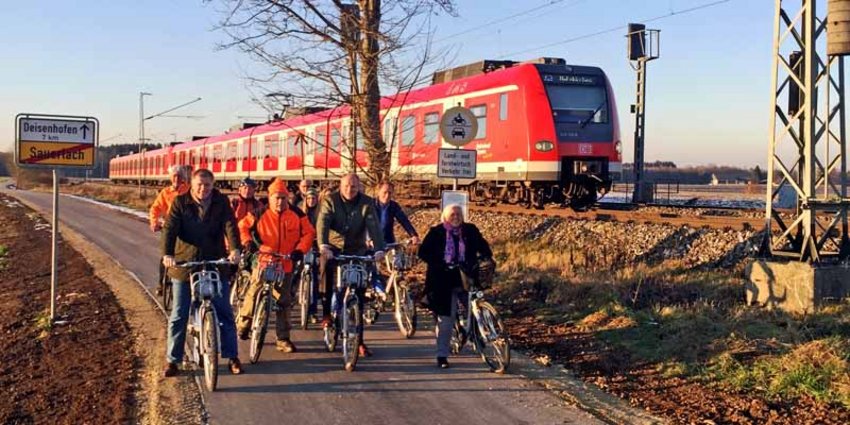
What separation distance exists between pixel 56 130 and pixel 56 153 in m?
0.27

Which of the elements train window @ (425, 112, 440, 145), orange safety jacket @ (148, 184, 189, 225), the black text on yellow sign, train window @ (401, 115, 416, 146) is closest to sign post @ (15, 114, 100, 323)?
the black text on yellow sign

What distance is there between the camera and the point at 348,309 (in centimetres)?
720

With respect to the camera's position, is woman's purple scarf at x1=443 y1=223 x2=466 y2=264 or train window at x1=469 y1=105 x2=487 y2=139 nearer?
woman's purple scarf at x1=443 y1=223 x2=466 y2=264

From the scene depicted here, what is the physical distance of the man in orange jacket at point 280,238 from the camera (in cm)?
756

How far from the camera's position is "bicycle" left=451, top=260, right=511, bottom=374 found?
690 centimetres

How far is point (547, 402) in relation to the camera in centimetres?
609

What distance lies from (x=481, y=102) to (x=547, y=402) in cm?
1278

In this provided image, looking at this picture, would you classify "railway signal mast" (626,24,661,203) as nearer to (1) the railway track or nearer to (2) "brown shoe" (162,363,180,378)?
(1) the railway track

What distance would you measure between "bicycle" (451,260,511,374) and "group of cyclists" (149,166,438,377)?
1.24 feet

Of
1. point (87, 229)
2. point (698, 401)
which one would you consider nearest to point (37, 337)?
point (698, 401)

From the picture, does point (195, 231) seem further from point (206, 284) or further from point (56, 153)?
point (56, 153)

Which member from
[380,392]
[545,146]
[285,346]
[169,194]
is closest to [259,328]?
[285,346]

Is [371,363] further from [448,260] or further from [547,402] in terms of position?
[547,402]

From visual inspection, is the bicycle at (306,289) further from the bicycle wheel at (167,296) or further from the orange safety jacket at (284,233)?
the bicycle wheel at (167,296)
